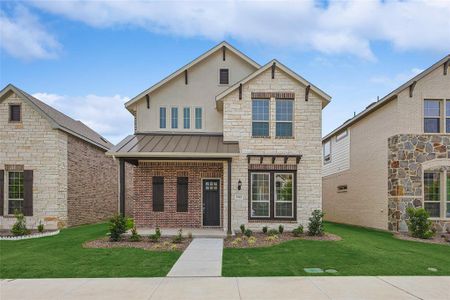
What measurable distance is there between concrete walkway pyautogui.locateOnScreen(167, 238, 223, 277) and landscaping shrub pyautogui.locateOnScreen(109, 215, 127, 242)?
2.68 metres

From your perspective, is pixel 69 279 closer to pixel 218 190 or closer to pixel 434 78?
pixel 218 190

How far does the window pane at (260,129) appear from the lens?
15387mm

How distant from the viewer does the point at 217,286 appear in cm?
709

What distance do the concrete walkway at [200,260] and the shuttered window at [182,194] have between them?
3.79 metres

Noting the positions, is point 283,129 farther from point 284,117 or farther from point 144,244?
point 144,244

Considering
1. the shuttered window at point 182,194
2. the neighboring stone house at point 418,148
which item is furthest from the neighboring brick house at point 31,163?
the neighboring stone house at point 418,148

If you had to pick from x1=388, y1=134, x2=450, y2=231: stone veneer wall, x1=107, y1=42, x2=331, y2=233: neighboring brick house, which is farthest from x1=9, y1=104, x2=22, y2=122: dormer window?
x1=388, y1=134, x2=450, y2=231: stone veneer wall

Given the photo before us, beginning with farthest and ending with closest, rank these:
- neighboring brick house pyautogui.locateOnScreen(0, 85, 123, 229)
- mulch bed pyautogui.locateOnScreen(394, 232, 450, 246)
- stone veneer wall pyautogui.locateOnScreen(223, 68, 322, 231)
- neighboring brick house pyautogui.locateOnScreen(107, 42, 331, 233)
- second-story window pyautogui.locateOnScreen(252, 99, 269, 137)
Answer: neighboring brick house pyautogui.locateOnScreen(0, 85, 123, 229), second-story window pyautogui.locateOnScreen(252, 99, 269, 137), stone veneer wall pyautogui.locateOnScreen(223, 68, 322, 231), neighboring brick house pyautogui.locateOnScreen(107, 42, 331, 233), mulch bed pyautogui.locateOnScreen(394, 232, 450, 246)

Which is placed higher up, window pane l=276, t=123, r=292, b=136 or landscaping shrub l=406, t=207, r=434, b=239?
window pane l=276, t=123, r=292, b=136

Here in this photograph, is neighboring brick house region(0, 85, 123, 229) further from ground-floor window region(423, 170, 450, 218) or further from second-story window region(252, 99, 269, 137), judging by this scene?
ground-floor window region(423, 170, 450, 218)

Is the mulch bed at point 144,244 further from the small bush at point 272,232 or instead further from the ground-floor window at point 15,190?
the ground-floor window at point 15,190

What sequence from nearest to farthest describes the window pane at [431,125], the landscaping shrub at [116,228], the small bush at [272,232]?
the landscaping shrub at [116,228], the small bush at [272,232], the window pane at [431,125]

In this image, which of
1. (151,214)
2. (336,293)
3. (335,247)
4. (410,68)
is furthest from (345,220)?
(336,293)

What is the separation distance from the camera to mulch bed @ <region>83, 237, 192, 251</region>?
36.9 ft
